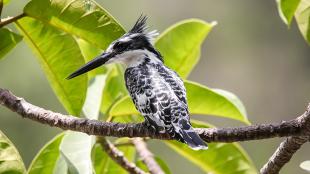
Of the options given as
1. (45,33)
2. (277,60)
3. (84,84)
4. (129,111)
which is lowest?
(277,60)

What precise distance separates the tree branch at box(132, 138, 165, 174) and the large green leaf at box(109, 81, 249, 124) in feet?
0.52

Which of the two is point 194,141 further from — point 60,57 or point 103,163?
point 103,163

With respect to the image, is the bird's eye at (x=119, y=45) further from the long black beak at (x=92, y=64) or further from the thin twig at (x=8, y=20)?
the thin twig at (x=8, y=20)

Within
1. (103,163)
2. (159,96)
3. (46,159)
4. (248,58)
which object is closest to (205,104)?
(159,96)

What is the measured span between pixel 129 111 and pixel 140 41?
1.04ft

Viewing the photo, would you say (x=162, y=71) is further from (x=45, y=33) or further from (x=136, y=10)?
(x=136, y=10)

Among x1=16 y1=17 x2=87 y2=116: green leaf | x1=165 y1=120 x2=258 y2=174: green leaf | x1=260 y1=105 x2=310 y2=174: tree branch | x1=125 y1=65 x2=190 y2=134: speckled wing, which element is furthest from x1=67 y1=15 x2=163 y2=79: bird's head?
x1=260 y1=105 x2=310 y2=174: tree branch

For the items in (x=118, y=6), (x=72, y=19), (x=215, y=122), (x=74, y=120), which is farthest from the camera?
(x=118, y=6)

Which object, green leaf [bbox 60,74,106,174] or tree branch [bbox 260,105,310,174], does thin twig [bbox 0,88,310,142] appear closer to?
tree branch [bbox 260,105,310,174]

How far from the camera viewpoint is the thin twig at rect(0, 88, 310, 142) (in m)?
1.80

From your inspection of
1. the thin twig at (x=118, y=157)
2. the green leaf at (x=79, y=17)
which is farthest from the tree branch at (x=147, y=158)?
the green leaf at (x=79, y=17)

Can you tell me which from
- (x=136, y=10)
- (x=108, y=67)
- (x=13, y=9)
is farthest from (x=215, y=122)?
(x=108, y=67)

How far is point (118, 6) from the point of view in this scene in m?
10.0

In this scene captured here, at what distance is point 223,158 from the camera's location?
2758mm
